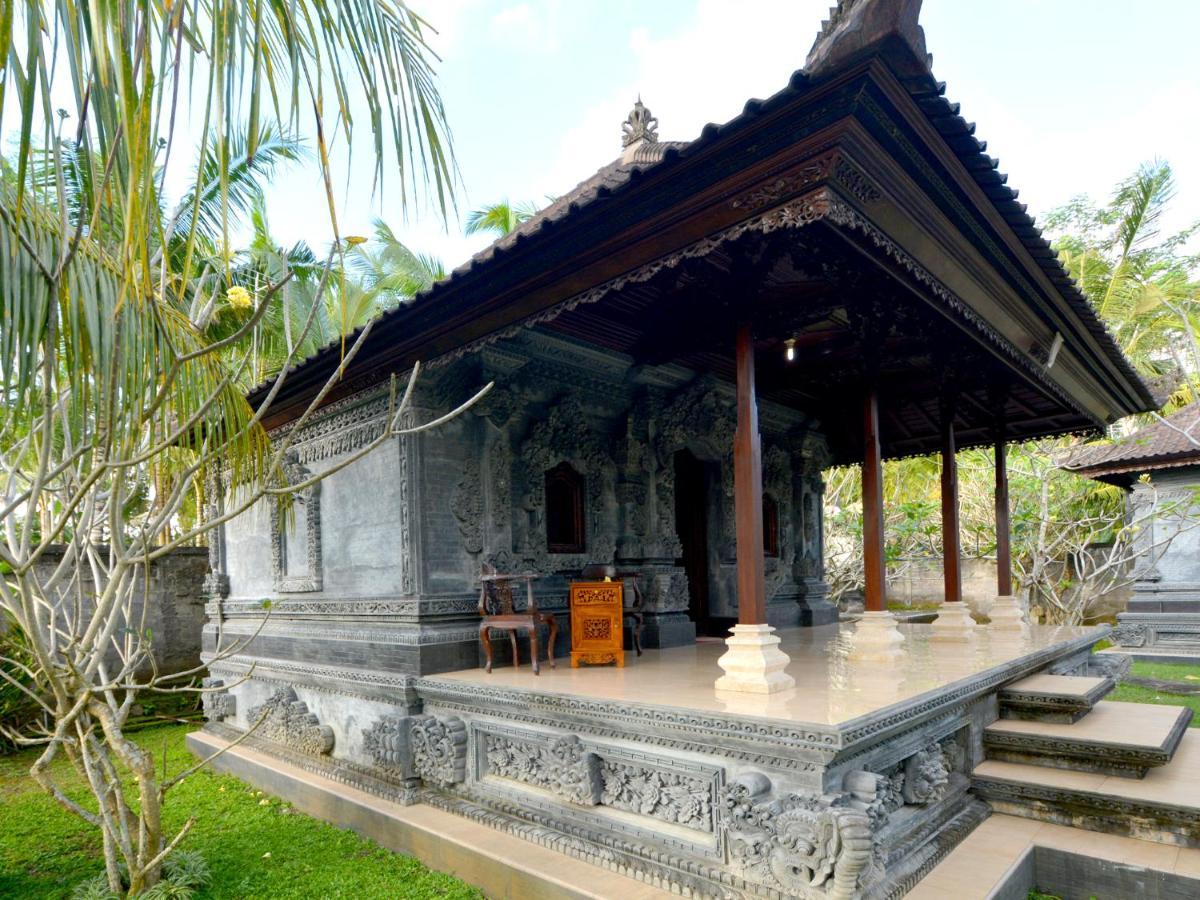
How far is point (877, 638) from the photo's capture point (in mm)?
5480

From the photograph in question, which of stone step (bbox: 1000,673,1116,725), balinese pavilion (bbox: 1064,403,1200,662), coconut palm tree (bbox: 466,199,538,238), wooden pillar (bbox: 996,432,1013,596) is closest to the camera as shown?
stone step (bbox: 1000,673,1116,725)

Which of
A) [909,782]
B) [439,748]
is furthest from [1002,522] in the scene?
[439,748]

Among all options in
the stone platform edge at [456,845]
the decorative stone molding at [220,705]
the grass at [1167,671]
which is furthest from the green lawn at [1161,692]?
the decorative stone molding at [220,705]

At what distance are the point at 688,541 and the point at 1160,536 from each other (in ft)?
30.1

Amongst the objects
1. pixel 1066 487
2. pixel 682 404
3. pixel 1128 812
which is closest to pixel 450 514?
pixel 682 404

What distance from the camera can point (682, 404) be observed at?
7.15 metres

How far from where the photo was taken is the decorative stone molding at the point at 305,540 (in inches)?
256

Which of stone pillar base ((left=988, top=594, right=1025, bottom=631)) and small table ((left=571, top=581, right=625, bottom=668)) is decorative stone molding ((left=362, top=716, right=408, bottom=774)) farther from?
stone pillar base ((left=988, top=594, right=1025, bottom=631))

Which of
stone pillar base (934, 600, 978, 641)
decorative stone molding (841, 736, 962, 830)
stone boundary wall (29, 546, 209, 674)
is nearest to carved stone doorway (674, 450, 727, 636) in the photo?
stone pillar base (934, 600, 978, 641)

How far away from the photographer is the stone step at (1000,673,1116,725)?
4820 mm

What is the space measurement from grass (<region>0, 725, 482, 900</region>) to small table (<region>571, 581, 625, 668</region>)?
169 centimetres

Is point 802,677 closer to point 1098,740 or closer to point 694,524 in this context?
point 1098,740

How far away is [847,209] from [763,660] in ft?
7.72

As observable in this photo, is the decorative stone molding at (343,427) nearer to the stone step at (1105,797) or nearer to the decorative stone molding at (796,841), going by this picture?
the decorative stone molding at (796,841)
